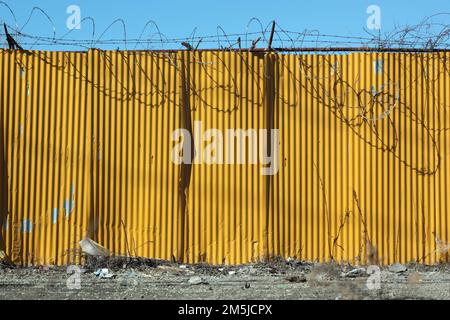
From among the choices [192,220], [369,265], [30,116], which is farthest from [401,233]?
[30,116]

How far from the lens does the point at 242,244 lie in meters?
8.53

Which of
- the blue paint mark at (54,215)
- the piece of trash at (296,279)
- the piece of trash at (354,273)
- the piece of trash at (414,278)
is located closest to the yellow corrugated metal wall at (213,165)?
the blue paint mark at (54,215)

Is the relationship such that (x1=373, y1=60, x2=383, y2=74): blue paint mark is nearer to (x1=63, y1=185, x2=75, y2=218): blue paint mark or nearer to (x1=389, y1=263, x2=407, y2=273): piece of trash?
(x1=389, y1=263, x2=407, y2=273): piece of trash

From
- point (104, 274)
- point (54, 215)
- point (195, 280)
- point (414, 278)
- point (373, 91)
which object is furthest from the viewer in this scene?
point (373, 91)

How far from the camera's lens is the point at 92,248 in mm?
8367

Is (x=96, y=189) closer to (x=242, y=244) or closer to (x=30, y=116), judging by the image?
(x=30, y=116)

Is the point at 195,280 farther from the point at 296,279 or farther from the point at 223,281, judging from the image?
the point at 296,279

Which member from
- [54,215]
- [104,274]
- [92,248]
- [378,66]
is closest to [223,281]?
[104,274]

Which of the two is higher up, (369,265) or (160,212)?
(160,212)

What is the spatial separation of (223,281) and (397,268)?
8.13ft

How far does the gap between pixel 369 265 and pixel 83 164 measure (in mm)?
4328

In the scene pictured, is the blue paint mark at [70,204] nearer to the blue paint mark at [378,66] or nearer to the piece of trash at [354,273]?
the piece of trash at [354,273]

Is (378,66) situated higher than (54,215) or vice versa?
(378,66)
